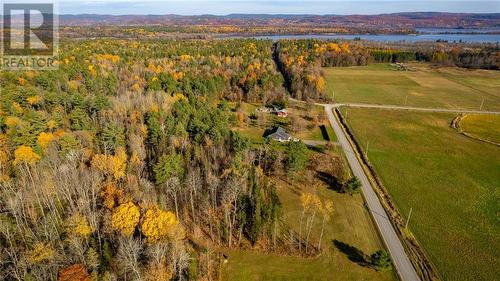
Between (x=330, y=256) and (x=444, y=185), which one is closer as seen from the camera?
(x=330, y=256)

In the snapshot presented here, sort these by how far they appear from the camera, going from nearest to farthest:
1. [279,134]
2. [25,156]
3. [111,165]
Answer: [111,165]
[25,156]
[279,134]

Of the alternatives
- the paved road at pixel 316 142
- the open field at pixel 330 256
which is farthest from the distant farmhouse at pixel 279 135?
the open field at pixel 330 256

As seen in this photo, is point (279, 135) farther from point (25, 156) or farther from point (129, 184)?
point (25, 156)

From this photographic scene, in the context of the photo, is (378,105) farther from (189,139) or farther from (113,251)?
(113,251)

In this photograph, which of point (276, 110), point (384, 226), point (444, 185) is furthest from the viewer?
point (276, 110)

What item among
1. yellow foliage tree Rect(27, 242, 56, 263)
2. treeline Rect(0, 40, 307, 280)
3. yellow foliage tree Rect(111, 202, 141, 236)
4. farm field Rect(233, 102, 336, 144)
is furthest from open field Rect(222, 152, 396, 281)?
farm field Rect(233, 102, 336, 144)

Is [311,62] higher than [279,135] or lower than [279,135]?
higher

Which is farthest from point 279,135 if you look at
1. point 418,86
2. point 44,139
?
point 418,86

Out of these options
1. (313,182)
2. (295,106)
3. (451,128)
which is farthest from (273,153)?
(451,128)
